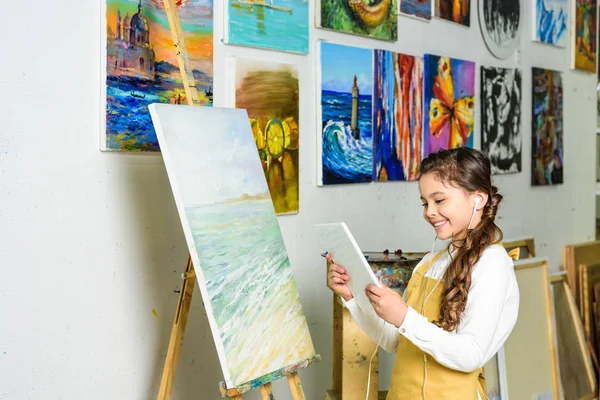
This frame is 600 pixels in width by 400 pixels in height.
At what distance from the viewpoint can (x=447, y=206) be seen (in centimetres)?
207

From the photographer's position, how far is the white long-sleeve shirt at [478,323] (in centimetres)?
194

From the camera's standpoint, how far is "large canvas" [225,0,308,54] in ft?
9.06

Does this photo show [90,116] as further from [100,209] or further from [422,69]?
[422,69]

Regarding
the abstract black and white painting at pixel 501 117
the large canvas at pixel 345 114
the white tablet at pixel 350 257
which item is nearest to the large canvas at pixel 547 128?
the abstract black and white painting at pixel 501 117

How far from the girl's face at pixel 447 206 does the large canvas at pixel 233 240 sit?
54cm

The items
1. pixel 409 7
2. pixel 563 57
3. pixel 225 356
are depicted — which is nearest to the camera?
pixel 225 356

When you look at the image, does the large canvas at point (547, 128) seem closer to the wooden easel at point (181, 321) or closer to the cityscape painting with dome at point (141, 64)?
the cityscape painting with dome at point (141, 64)

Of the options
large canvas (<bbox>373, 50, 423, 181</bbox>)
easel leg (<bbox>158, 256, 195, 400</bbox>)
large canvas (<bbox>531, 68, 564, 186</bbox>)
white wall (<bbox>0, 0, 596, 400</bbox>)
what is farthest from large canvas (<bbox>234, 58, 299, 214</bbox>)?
large canvas (<bbox>531, 68, 564, 186</bbox>)

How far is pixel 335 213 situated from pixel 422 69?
0.93m

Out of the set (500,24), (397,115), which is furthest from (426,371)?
(500,24)

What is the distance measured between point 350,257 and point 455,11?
227 centimetres

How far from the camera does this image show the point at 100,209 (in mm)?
2369

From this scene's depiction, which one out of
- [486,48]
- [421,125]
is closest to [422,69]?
[421,125]

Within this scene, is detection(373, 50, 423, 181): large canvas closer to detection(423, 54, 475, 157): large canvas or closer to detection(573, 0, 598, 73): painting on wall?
detection(423, 54, 475, 157): large canvas
